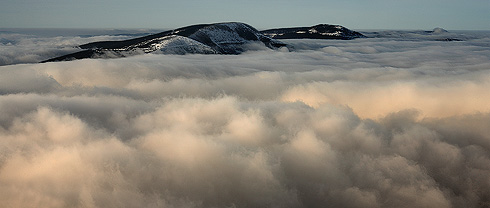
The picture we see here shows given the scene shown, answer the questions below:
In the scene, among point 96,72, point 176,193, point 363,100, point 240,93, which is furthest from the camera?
point 96,72

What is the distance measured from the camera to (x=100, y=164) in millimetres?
16703

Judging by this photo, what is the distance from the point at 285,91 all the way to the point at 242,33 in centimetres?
9407

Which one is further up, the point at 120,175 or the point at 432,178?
the point at 120,175

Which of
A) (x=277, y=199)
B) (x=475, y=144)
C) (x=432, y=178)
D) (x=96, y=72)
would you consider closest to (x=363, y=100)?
(x=475, y=144)

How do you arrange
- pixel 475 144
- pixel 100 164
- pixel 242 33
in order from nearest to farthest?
pixel 100 164, pixel 475 144, pixel 242 33

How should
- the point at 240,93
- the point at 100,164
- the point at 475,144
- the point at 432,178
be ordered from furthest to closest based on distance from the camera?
the point at 240,93, the point at 475,144, the point at 432,178, the point at 100,164

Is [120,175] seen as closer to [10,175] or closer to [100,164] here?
[100,164]

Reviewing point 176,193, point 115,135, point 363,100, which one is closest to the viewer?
point 176,193

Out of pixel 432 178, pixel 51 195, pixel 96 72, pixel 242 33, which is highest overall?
pixel 242 33

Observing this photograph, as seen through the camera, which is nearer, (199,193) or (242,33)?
(199,193)

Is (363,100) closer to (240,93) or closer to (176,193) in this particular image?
(240,93)

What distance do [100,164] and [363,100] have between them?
30.6m

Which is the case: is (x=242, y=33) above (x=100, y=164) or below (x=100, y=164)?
above

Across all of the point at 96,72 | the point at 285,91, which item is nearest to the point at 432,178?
the point at 285,91
